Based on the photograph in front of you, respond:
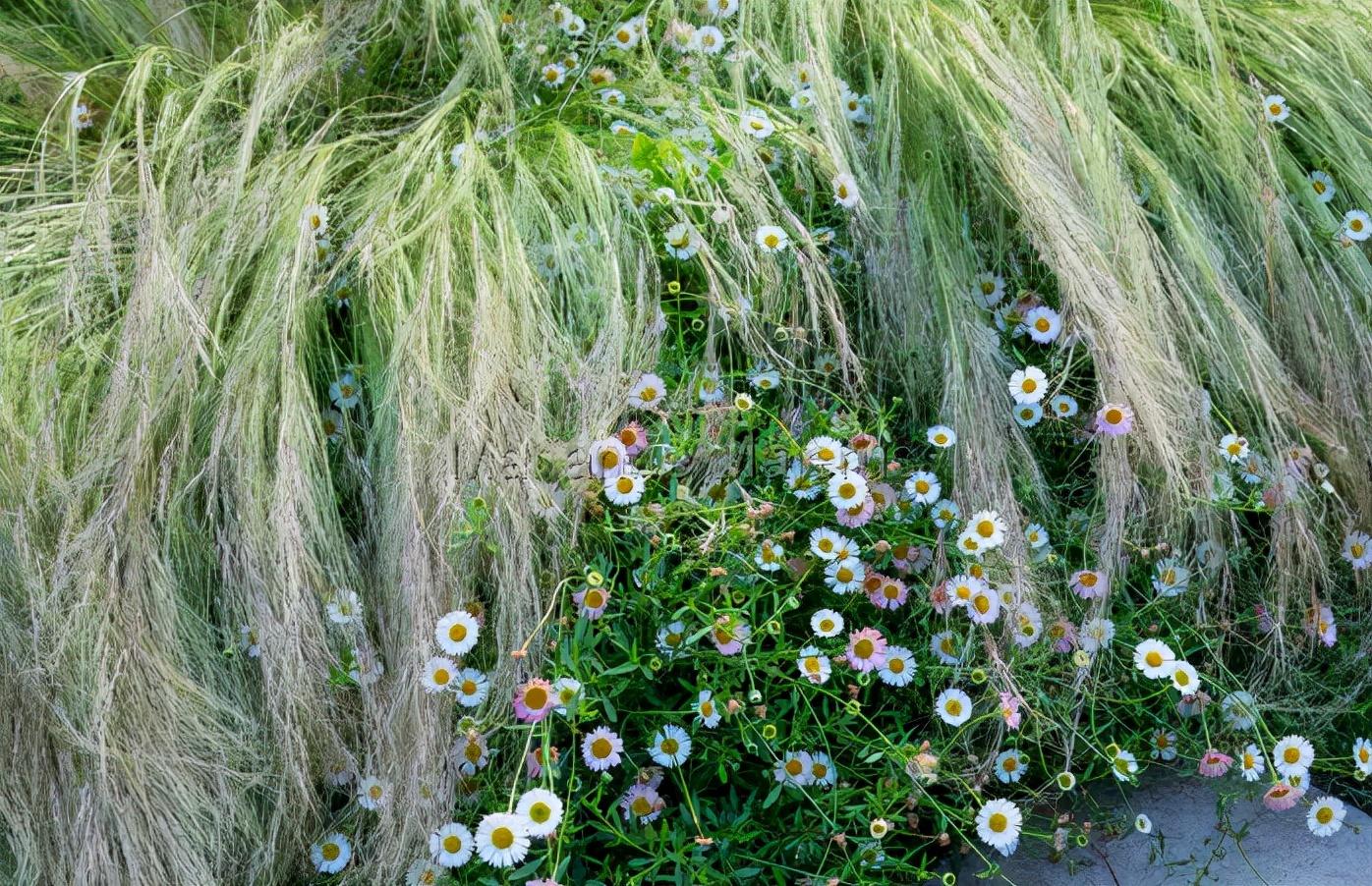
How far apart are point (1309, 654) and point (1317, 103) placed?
805mm

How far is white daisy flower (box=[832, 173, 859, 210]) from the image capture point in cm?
167

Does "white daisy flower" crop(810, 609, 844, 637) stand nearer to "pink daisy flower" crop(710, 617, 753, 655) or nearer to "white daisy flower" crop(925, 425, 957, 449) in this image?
"pink daisy flower" crop(710, 617, 753, 655)

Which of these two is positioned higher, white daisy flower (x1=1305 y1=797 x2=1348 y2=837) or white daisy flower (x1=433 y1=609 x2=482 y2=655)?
white daisy flower (x1=433 y1=609 x2=482 y2=655)

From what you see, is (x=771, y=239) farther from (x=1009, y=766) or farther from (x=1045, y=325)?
(x=1009, y=766)

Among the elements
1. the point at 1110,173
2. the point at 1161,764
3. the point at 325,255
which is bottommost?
the point at 1161,764

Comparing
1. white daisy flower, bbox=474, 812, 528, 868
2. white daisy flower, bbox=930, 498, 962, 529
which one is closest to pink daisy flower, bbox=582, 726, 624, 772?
white daisy flower, bbox=474, 812, 528, 868

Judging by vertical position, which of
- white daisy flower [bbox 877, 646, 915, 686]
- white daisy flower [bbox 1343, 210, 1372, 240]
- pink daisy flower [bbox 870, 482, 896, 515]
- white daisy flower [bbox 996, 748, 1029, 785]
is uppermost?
white daisy flower [bbox 1343, 210, 1372, 240]

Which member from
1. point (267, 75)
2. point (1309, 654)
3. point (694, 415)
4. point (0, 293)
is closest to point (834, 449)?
point (694, 415)

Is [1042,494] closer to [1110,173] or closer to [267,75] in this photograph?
[1110,173]

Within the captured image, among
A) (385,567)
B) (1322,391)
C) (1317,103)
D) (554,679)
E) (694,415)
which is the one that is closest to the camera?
(554,679)

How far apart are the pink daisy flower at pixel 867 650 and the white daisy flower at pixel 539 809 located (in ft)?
1.23

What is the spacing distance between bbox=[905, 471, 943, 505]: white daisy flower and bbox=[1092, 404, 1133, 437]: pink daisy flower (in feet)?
0.67

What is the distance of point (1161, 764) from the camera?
1.50 metres

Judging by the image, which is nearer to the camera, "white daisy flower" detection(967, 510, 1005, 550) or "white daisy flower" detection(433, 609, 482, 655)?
"white daisy flower" detection(433, 609, 482, 655)
